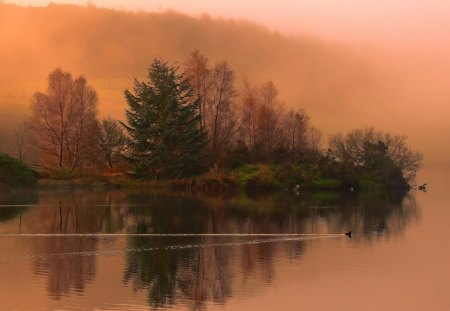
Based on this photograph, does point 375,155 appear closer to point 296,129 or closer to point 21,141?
point 296,129

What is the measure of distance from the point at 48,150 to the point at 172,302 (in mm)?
53551

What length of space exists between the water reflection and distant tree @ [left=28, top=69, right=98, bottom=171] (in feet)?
62.6

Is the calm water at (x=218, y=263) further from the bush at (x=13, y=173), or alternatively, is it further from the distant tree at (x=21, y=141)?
the distant tree at (x=21, y=141)

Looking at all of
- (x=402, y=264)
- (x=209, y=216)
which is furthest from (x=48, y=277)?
(x=209, y=216)

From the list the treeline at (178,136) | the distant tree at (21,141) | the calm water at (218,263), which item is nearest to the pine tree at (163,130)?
the treeline at (178,136)

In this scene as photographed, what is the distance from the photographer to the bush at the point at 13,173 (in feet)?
148

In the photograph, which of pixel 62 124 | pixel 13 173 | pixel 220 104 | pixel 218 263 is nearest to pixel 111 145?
pixel 62 124

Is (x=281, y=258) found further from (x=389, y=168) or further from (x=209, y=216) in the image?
(x=389, y=168)

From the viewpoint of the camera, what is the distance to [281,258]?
19.5 metres

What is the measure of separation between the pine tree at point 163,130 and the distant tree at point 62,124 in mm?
6079

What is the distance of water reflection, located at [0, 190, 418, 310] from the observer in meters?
15.6

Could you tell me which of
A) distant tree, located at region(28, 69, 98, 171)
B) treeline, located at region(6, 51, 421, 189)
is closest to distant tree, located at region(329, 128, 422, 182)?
treeline, located at region(6, 51, 421, 189)

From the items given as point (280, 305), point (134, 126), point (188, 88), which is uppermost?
point (188, 88)

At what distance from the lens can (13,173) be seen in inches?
1827
